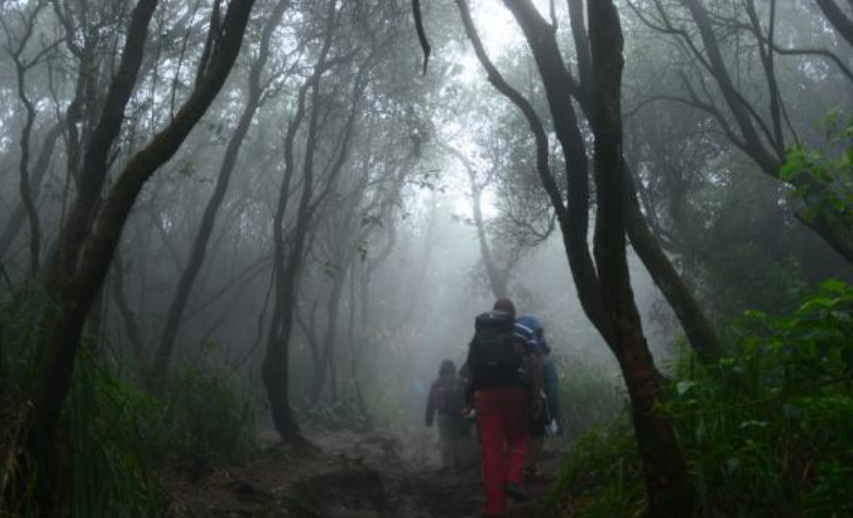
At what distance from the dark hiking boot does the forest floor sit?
0.08 m

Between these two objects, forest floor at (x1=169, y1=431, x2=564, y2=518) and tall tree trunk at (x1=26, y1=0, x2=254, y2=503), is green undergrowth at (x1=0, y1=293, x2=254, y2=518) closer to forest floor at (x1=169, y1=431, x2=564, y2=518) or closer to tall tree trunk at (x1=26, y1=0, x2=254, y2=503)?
tall tree trunk at (x1=26, y1=0, x2=254, y2=503)

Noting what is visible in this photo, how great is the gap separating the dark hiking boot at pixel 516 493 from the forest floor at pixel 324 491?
0.08 m

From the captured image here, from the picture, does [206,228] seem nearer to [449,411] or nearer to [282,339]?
[282,339]

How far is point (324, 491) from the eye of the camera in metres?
7.15

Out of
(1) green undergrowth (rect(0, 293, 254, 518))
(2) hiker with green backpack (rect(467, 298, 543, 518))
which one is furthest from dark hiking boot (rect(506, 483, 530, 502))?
(1) green undergrowth (rect(0, 293, 254, 518))

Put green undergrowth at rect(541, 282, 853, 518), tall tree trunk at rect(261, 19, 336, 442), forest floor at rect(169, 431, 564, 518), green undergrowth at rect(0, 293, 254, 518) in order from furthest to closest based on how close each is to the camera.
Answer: tall tree trunk at rect(261, 19, 336, 442)
forest floor at rect(169, 431, 564, 518)
green undergrowth at rect(0, 293, 254, 518)
green undergrowth at rect(541, 282, 853, 518)

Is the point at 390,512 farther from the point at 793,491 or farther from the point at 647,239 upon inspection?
the point at 793,491

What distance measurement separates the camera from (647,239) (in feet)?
19.4

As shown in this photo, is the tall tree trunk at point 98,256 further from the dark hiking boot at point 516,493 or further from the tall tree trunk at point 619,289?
the dark hiking boot at point 516,493

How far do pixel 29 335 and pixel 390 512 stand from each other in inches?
165

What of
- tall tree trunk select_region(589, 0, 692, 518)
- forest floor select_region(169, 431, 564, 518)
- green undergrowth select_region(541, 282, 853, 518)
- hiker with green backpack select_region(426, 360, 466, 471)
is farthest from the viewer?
hiker with green backpack select_region(426, 360, 466, 471)

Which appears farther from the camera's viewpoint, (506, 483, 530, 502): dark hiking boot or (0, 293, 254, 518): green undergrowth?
(506, 483, 530, 502): dark hiking boot

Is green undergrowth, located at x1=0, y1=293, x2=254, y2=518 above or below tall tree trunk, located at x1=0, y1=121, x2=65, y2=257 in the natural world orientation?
below

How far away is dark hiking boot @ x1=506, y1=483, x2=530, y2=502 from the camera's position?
6238 millimetres
